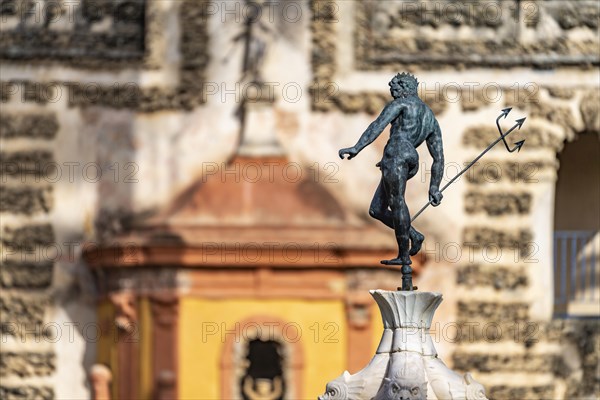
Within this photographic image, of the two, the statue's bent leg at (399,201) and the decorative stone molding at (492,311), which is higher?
the statue's bent leg at (399,201)

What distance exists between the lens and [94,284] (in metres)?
26.5

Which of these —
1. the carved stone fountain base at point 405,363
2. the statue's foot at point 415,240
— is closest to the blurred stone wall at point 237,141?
the statue's foot at point 415,240

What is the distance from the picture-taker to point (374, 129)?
58.6 feet

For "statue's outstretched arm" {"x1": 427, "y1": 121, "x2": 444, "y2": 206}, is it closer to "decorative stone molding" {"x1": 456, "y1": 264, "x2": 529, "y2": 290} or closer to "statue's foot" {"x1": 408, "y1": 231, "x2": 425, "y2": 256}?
"statue's foot" {"x1": 408, "y1": 231, "x2": 425, "y2": 256}

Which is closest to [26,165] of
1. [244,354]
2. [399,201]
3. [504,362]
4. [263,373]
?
[244,354]

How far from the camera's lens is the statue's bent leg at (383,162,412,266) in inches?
707

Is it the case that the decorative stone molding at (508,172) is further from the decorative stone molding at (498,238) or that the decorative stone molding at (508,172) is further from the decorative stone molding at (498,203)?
the decorative stone molding at (498,238)

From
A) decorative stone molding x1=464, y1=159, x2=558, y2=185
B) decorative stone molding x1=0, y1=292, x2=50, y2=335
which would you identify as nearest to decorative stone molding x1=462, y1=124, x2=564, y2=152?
decorative stone molding x1=464, y1=159, x2=558, y2=185

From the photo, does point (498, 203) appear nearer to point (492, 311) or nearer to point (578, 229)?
point (492, 311)

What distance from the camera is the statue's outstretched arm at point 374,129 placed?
1775 centimetres

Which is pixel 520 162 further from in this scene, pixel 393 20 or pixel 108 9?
pixel 108 9

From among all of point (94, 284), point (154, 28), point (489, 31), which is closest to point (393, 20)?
point (489, 31)

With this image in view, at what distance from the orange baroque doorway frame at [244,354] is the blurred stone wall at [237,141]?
1790 mm

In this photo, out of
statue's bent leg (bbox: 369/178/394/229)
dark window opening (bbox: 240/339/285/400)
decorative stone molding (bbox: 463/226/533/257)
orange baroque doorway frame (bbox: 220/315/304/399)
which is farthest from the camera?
decorative stone molding (bbox: 463/226/533/257)
